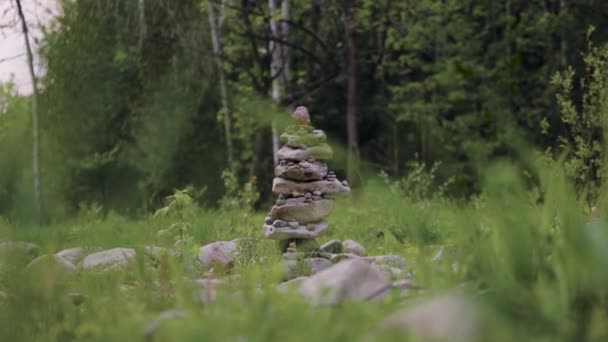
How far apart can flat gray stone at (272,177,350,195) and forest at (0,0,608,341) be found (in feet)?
0.06

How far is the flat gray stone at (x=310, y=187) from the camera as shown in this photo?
592 centimetres

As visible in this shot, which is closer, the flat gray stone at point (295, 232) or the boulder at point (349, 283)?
the boulder at point (349, 283)

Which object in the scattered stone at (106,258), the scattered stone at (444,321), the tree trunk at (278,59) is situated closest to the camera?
the scattered stone at (444,321)

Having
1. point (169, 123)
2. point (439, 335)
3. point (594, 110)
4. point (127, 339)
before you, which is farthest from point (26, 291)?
point (169, 123)

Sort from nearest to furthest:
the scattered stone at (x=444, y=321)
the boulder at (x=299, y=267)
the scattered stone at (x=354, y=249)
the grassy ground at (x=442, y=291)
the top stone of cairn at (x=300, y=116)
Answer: the scattered stone at (x=444, y=321) → the grassy ground at (x=442, y=291) → the boulder at (x=299, y=267) → the top stone of cairn at (x=300, y=116) → the scattered stone at (x=354, y=249)

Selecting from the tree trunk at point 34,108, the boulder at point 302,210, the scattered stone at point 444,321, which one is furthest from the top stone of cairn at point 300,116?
the tree trunk at point 34,108

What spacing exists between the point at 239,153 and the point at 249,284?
16764 millimetres

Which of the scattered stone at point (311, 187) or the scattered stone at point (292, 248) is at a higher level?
the scattered stone at point (311, 187)

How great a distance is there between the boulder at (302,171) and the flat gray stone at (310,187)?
5cm

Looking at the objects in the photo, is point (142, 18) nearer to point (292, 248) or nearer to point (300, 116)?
point (300, 116)

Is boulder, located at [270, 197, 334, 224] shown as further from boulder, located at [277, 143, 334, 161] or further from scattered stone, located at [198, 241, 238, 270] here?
scattered stone, located at [198, 241, 238, 270]

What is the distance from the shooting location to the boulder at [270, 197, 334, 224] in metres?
5.90

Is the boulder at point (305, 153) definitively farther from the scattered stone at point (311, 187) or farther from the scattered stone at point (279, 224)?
the scattered stone at point (279, 224)

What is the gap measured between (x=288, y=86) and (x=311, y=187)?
8.65 metres
